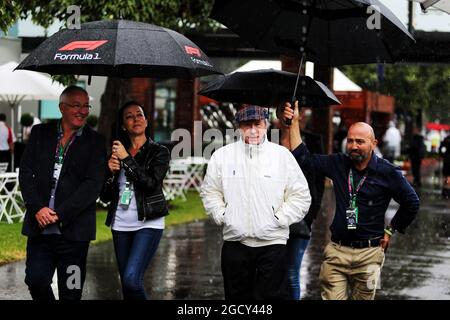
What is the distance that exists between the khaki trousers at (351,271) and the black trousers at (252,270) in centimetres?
65

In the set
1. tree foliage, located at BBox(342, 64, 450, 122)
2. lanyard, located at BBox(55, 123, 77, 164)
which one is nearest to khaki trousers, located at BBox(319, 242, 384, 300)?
lanyard, located at BBox(55, 123, 77, 164)

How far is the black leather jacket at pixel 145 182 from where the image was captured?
7.26 m

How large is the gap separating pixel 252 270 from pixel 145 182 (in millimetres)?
1008

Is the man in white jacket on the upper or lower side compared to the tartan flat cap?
lower

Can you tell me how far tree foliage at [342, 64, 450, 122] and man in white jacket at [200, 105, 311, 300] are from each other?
35685 mm

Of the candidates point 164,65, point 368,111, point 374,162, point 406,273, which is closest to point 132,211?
point 164,65

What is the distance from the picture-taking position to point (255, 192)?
6.75 m

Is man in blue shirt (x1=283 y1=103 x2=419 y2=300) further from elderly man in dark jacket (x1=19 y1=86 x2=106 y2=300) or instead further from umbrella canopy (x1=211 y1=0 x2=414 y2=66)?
elderly man in dark jacket (x1=19 y1=86 x2=106 y2=300)

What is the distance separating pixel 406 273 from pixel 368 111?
98.5 ft

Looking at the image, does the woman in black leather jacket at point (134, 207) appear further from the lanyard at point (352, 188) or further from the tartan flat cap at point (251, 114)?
the lanyard at point (352, 188)

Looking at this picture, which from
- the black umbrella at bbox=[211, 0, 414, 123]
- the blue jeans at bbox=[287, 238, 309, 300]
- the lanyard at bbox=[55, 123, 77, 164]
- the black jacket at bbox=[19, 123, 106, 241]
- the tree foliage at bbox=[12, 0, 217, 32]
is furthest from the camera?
the tree foliage at bbox=[12, 0, 217, 32]

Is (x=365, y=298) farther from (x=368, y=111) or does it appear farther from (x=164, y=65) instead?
(x=368, y=111)

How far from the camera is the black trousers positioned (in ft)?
22.4

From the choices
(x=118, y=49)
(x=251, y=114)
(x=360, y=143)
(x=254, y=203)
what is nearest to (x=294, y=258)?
(x=360, y=143)
